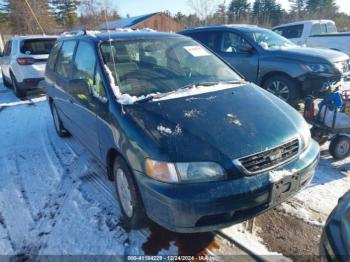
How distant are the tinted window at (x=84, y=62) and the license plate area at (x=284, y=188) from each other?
2.08 metres

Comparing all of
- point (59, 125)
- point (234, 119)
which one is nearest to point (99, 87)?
point (234, 119)

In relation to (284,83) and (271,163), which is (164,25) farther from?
(271,163)

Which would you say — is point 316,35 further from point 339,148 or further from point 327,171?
point 327,171

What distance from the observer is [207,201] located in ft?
6.69

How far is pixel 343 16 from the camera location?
1630 inches

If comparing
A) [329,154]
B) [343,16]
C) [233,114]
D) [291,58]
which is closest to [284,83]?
[291,58]

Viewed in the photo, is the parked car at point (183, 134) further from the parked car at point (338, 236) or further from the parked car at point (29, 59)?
the parked car at point (29, 59)

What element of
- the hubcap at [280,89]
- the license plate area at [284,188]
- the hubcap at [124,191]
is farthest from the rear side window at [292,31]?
the hubcap at [124,191]

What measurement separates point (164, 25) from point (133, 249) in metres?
42.7

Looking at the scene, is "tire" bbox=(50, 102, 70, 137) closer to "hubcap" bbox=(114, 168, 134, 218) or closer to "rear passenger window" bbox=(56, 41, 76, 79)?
"rear passenger window" bbox=(56, 41, 76, 79)

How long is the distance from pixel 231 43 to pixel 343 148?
12.3ft

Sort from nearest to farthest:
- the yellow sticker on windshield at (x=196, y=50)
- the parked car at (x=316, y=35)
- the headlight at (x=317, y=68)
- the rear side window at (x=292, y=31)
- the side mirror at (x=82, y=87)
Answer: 1. the side mirror at (x=82, y=87)
2. the yellow sticker on windshield at (x=196, y=50)
3. the headlight at (x=317, y=68)
4. the parked car at (x=316, y=35)
5. the rear side window at (x=292, y=31)

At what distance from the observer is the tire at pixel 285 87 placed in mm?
5917

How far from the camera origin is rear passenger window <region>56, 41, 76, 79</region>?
404 centimetres
